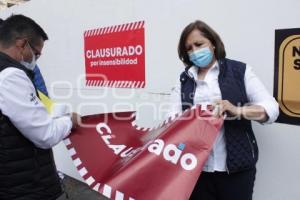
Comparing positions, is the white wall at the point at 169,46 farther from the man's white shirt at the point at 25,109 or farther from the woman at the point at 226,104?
the man's white shirt at the point at 25,109

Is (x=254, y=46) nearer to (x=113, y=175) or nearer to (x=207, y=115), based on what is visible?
(x=207, y=115)

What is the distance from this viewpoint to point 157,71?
136 inches

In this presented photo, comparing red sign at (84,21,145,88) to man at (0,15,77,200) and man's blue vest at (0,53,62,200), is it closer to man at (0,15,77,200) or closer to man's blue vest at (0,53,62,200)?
man at (0,15,77,200)

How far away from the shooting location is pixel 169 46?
10.9 feet

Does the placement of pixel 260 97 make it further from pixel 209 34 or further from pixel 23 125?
pixel 23 125

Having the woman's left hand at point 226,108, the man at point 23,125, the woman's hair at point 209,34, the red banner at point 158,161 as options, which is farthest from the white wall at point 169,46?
the man at point 23,125

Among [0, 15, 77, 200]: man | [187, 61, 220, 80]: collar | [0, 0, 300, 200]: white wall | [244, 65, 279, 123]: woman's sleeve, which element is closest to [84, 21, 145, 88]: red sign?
[0, 0, 300, 200]: white wall

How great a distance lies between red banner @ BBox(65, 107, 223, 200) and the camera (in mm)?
1979

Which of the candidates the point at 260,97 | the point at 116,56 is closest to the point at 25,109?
the point at 260,97

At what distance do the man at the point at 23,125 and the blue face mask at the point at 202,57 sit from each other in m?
0.94

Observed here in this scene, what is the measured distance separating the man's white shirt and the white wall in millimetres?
1597

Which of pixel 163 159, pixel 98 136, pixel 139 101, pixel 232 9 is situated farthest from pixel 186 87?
pixel 139 101

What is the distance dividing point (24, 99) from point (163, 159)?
89 cm

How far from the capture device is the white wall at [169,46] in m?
2.59
